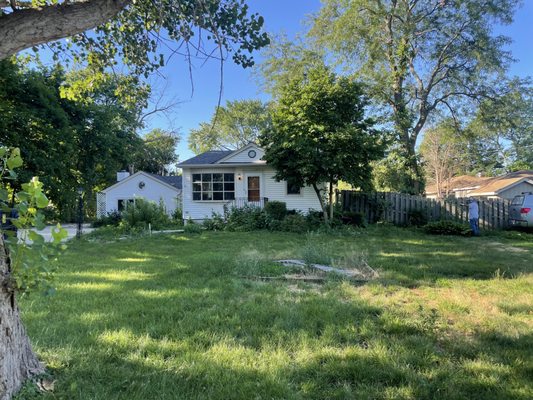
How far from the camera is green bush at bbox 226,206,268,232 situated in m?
13.7

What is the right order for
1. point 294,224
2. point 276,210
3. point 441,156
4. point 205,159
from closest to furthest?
point 294,224, point 276,210, point 205,159, point 441,156

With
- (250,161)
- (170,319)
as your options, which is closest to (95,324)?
(170,319)

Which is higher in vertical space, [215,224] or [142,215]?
[142,215]

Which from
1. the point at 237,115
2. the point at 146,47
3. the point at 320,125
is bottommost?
the point at 146,47

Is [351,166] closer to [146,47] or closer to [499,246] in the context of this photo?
[499,246]

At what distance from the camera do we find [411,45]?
17953 millimetres

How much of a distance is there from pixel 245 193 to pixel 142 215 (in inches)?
208

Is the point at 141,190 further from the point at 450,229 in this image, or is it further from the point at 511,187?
the point at 511,187

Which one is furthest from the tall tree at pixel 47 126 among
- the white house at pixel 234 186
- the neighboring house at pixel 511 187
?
the neighboring house at pixel 511 187

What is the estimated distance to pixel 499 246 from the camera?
30.3 ft

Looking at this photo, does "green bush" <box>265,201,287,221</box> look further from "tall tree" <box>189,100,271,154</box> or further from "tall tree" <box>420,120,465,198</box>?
"tall tree" <box>189,100,271,154</box>

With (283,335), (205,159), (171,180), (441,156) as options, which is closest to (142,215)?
(205,159)

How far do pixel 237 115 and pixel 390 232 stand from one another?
30412 millimetres

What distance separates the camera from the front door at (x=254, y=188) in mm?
17453
